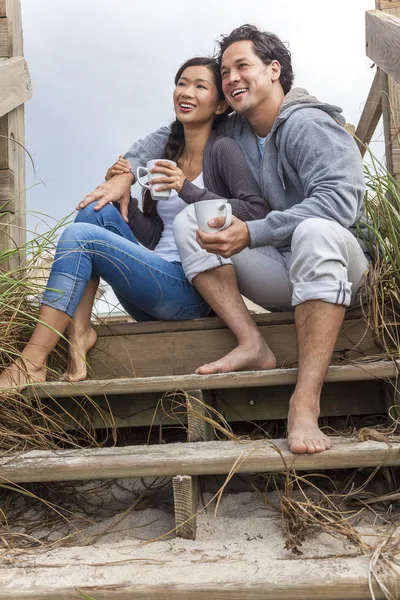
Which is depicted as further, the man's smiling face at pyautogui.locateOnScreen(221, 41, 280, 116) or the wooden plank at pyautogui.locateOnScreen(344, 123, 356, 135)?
the wooden plank at pyautogui.locateOnScreen(344, 123, 356, 135)

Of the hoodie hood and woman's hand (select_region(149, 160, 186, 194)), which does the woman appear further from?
the hoodie hood

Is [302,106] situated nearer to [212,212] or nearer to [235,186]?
[235,186]

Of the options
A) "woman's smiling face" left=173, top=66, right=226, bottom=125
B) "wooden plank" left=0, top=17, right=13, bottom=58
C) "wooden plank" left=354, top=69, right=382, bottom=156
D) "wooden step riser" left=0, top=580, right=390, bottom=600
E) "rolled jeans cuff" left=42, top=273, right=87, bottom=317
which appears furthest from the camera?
"wooden plank" left=354, top=69, right=382, bottom=156

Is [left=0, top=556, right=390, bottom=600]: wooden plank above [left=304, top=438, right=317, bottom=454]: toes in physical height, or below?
below

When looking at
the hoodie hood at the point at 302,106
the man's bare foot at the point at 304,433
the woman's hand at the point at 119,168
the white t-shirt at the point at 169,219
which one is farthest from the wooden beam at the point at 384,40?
the man's bare foot at the point at 304,433

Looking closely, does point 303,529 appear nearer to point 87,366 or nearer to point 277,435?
point 277,435

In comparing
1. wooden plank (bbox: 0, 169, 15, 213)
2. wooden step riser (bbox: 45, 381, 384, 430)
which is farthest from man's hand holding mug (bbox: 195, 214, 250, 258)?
wooden plank (bbox: 0, 169, 15, 213)

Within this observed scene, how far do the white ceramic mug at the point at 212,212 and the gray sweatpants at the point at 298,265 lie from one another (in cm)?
19

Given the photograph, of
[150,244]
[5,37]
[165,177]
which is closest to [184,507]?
[165,177]

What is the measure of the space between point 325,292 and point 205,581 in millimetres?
773

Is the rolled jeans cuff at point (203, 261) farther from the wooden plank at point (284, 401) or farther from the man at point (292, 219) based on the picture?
the wooden plank at point (284, 401)

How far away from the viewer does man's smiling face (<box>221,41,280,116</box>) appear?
215 cm

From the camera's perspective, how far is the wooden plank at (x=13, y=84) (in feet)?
7.61

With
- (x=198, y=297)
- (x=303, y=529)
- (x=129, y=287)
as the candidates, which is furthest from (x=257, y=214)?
(x=303, y=529)
